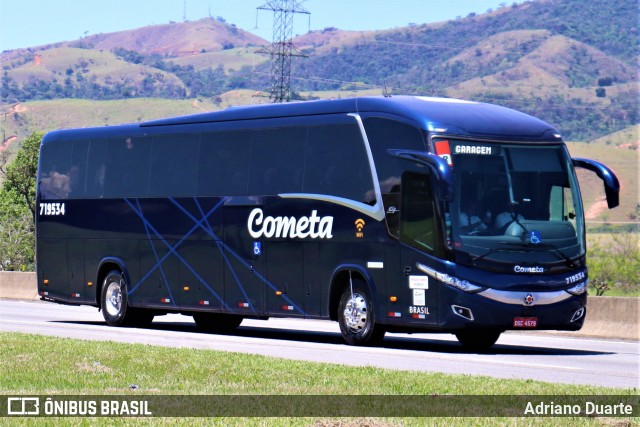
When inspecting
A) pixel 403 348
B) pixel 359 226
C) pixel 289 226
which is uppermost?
pixel 359 226

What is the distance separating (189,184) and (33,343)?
638 centimetres

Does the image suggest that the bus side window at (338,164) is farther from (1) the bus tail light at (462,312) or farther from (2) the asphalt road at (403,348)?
(2) the asphalt road at (403,348)

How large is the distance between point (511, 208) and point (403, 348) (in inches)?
119

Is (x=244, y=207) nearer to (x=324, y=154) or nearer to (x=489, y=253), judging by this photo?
(x=324, y=154)

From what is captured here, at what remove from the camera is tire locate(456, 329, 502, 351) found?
21.4m

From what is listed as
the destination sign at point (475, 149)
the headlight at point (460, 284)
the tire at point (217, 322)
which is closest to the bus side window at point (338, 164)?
the destination sign at point (475, 149)

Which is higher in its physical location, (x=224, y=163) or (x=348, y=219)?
(x=224, y=163)

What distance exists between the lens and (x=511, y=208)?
1989cm

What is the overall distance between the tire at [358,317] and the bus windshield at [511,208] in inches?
85.0

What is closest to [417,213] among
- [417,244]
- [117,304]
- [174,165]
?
[417,244]

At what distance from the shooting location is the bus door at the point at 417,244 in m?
19.9

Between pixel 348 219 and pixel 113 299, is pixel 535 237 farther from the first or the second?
pixel 113 299

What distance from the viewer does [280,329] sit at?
2759cm

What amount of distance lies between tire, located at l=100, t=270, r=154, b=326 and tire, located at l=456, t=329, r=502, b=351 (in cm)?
804
